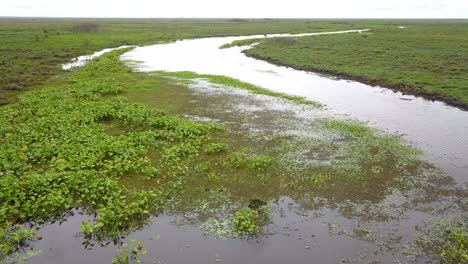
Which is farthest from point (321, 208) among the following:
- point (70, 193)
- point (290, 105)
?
point (290, 105)

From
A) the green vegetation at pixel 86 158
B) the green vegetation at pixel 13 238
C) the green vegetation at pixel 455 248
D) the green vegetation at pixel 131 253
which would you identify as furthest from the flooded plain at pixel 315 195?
the green vegetation at pixel 86 158

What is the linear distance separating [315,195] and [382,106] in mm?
14676

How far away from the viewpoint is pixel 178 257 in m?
9.73

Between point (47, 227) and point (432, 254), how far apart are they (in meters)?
Answer: 10.7

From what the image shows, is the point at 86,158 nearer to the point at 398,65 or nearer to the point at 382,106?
the point at 382,106

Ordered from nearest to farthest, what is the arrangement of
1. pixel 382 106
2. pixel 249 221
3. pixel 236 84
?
pixel 249 221
pixel 382 106
pixel 236 84

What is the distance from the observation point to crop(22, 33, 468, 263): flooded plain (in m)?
9.95

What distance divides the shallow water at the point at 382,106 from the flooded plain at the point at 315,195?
111mm

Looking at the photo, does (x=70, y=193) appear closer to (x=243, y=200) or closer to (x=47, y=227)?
(x=47, y=227)

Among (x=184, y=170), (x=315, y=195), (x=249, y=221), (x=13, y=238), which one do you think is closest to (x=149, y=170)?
(x=184, y=170)

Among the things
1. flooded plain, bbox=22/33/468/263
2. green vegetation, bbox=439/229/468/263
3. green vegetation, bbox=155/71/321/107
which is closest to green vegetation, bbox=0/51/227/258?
flooded plain, bbox=22/33/468/263

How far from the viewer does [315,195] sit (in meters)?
12.9

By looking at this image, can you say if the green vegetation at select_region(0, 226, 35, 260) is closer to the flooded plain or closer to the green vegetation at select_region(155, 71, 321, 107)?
the flooded plain

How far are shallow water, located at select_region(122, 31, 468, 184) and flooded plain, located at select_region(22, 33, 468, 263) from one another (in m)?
0.11
